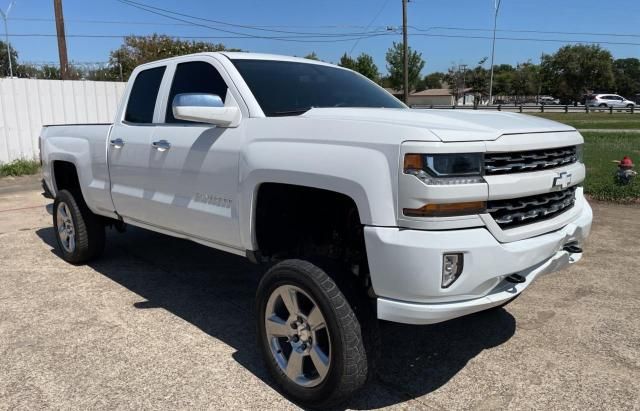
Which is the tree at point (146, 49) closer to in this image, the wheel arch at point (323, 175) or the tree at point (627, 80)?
the wheel arch at point (323, 175)

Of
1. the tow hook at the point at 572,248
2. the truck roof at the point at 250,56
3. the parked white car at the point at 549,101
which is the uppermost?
the parked white car at the point at 549,101

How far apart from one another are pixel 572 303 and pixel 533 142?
2163 millimetres

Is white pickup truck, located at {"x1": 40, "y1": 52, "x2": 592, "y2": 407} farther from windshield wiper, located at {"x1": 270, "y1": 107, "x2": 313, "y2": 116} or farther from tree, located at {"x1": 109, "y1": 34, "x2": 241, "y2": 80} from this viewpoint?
tree, located at {"x1": 109, "y1": 34, "x2": 241, "y2": 80}

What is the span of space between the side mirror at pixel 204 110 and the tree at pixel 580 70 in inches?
3248

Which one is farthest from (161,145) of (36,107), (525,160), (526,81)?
(526,81)

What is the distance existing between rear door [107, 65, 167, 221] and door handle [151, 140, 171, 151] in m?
0.13

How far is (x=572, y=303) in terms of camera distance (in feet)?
14.7

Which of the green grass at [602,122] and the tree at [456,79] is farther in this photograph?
the tree at [456,79]

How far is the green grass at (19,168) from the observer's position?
1215cm

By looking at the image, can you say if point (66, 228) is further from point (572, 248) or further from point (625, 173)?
point (625, 173)

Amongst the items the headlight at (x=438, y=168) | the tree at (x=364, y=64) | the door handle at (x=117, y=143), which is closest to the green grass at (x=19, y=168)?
the door handle at (x=117, y=143)

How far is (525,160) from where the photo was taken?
285 centimetres

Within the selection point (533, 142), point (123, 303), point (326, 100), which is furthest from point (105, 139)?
point (533, 142)

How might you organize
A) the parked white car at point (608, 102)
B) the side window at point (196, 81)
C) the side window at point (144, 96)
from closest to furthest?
the side window at point (196, 81)
the side window at point (144, 96)
the parked white car at point (608, 102)
